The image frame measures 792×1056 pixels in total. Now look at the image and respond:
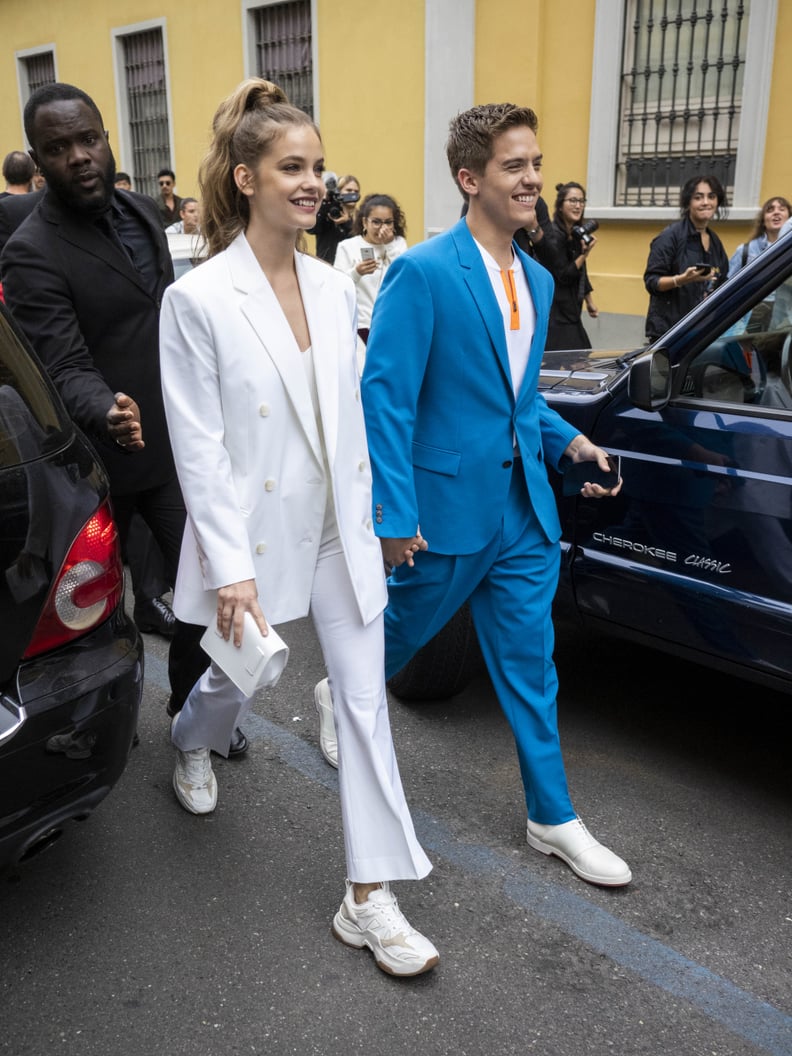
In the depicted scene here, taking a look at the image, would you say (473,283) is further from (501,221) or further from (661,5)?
(661,5)

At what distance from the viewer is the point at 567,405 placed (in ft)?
11.6

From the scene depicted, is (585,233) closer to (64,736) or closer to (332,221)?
(332,221)

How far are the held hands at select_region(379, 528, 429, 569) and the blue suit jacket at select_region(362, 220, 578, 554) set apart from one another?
3cm

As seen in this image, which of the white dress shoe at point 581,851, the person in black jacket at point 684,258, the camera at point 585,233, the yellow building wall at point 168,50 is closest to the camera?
the white dress shoe at point 581,851

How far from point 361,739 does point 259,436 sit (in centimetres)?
70

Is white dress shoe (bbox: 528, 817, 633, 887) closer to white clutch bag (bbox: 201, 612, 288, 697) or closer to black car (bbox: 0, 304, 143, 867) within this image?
white clutch bag (bbox: 201, 612, 288, 697)

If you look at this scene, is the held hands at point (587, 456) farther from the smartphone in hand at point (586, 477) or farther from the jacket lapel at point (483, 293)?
the jacket lapel at point (483, 293)

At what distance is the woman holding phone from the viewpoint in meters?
7.09

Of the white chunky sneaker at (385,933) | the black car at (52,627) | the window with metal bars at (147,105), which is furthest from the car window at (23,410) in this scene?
the window with metal bars at (147,105)

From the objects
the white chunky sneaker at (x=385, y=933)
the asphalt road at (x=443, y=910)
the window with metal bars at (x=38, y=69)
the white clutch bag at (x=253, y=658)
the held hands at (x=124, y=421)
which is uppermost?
the window with metal bars at (x=38, y=69)

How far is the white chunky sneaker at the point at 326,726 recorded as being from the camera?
3459 millimetres

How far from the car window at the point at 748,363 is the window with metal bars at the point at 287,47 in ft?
37.0

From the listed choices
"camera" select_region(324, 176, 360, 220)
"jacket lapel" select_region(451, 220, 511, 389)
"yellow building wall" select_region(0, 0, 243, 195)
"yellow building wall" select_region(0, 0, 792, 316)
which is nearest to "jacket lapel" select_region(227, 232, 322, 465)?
"jacket lapel" select_region(451, 220, 511, 389)

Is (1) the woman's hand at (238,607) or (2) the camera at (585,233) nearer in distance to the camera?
(1) the woman's hand at (238,607)
